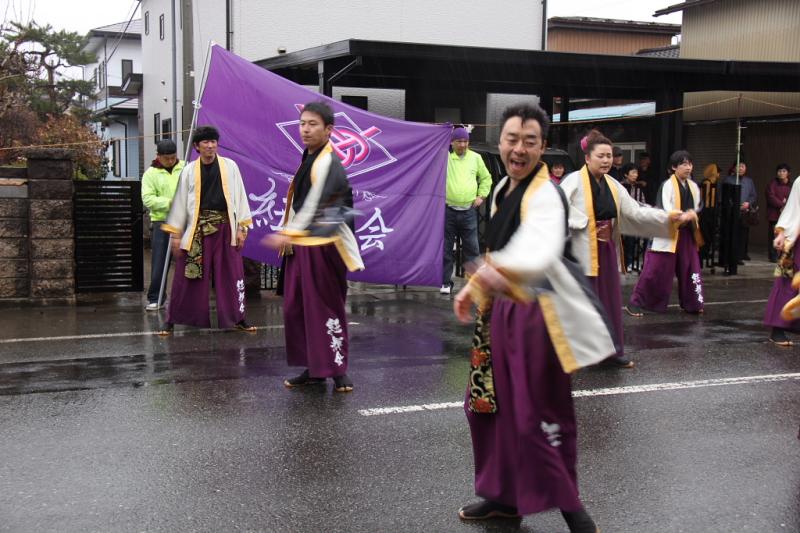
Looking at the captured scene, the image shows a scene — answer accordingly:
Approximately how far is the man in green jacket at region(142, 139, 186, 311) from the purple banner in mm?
654

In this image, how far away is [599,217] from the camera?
671 cm

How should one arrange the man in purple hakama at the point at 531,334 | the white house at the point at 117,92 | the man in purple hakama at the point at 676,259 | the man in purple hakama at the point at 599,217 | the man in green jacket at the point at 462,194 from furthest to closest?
the white house at the point at 117,92 → the man in green jacket at the point at 462,194 → the man in purple hakama at the point at 676,259 → the man in purple hakama at the point at 599,217 → the man in purple hakama at the point at 531,334

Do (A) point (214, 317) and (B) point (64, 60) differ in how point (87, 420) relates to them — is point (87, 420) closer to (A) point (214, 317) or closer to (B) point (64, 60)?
(A) point (214, 317)

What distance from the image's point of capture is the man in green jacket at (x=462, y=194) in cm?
1111

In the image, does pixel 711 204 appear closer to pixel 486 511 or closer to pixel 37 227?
pixel 37 227

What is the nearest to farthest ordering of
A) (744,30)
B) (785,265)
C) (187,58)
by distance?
1. (785,265)
2. (187,58)
3. (744,30)

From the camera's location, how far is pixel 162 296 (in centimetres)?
983

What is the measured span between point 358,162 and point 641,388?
4672 mm

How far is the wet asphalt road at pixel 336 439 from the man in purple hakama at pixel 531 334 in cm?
49

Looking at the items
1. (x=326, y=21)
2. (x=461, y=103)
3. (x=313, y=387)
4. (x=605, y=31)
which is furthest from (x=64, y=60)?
(x=313, y=387)

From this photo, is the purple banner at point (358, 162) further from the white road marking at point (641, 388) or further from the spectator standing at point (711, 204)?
the spectator standing at point (711, 204)

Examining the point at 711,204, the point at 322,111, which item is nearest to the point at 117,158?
the point at 711,204

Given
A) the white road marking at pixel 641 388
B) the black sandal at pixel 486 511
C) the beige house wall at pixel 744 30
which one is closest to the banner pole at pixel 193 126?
the white road marking at pixel 641 388

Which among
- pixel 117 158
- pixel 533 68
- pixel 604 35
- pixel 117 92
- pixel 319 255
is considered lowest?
pixel 319 255
